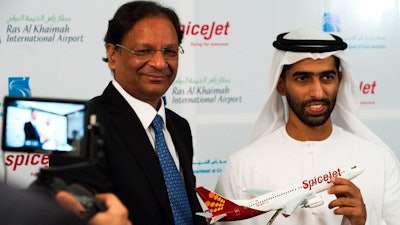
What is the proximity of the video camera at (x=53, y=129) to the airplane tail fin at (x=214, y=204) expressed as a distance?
1226 mm

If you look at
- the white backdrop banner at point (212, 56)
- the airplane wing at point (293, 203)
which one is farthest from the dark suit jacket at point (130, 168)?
the white backdrop banner at point (212, 56)

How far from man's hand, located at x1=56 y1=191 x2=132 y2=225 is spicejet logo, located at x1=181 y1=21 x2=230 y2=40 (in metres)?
2.87

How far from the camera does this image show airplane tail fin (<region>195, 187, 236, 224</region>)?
240cm

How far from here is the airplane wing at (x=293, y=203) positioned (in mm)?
2408

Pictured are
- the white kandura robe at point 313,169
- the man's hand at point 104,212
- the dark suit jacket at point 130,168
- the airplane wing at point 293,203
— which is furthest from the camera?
the white kandura robe at point 313,169

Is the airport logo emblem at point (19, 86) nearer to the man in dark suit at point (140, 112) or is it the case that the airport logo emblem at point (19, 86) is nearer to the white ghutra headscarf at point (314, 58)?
the man in dark suit at point (140, 112)

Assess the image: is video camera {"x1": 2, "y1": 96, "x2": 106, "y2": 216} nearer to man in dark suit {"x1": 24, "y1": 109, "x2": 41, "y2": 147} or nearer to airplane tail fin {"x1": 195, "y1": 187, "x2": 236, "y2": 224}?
man in dark suit {"x1": 24, "y1": 109, "x2": 41, "y2": 147}

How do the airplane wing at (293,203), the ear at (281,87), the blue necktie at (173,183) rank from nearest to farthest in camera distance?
the blue necktie at (173,183)
the airplane wing at (293,203)
the ear at (281,87)

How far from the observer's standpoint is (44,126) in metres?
1.25

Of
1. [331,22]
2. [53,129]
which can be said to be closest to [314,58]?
[331,22]

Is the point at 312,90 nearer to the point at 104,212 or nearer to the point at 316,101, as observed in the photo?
the point at 316,101

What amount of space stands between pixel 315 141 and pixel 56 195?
2100 millimetres

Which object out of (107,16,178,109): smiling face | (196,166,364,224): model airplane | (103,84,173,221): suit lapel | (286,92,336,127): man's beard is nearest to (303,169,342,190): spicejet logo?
(196,166,364,224): model airplane

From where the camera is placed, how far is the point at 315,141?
282 centimetres
